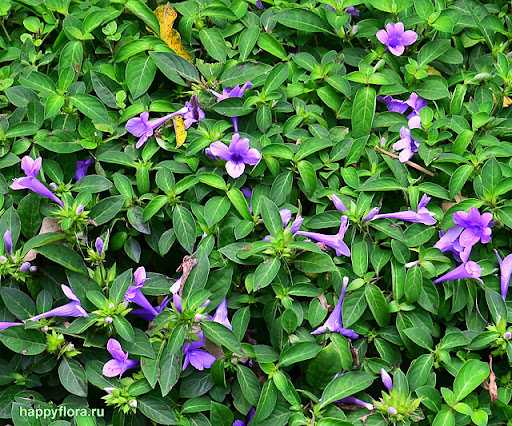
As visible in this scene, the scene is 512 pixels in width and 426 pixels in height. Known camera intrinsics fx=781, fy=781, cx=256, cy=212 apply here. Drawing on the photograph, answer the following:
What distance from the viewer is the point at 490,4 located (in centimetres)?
344

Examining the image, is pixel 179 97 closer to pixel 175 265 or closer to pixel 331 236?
pixel 175 265

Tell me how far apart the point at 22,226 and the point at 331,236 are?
1.03 metres

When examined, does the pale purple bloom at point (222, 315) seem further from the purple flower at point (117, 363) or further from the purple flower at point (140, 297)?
the purple flower at point (117, 363)

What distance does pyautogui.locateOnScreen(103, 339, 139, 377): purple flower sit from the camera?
238 centimetres

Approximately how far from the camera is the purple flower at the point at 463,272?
250 centimetres

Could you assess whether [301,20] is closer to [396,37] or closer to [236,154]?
[396,37]

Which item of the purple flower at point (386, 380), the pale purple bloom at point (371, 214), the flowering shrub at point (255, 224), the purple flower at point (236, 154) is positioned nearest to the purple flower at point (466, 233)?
the flowering shrub at point (255, 224)

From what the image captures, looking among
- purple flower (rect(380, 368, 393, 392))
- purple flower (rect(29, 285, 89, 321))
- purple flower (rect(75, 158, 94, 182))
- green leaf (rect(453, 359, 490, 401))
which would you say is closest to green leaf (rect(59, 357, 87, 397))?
purple flower (rect(29, 285, 89, 321))

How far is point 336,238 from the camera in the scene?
8.41ft

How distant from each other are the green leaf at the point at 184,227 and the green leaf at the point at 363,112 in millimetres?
734

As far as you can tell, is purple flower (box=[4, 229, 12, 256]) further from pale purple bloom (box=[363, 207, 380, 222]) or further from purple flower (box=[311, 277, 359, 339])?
pale purple bloom (box=[363, 207, 380, 222])

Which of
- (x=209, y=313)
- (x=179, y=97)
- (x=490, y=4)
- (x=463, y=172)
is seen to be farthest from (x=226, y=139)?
(x=490, y=4)

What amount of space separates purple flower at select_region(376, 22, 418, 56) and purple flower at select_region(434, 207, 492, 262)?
803 mm

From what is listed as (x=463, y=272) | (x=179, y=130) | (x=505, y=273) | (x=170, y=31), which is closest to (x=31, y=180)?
(x=179, y=130)
